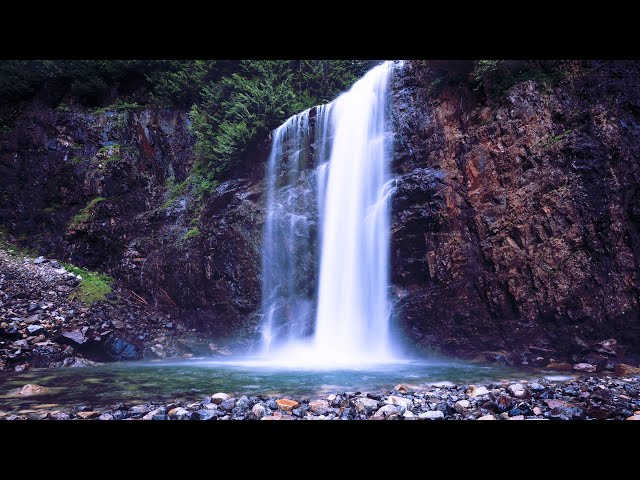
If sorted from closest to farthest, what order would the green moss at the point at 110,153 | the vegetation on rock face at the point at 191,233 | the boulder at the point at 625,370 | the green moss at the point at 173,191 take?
the boulder at the point at 625,370 → the vegetation on rock face at the point at 191,233 → the green moss at the point at 173,191 → the green moss at the point at 110,153

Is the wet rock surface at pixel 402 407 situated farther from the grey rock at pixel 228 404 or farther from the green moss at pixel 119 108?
the green moss at pixel 119 108

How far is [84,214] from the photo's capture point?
1381 centimetres

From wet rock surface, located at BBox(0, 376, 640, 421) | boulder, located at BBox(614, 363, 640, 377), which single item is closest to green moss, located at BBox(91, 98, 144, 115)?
wet rock surface, located at BBox(0, 376, 640, 421)

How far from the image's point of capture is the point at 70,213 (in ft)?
45.9

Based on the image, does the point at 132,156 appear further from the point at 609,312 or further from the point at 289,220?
the point at 609,312

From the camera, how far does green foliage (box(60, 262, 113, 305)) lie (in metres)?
11.2

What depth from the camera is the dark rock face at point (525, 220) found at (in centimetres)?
766

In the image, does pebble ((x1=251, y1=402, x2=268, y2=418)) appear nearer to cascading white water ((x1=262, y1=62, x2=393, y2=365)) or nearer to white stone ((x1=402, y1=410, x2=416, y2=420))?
white stone ((x1=402, y1=410, x2=416, y2=420))

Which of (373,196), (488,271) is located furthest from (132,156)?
(488,271)

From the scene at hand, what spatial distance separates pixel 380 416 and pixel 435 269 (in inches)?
229

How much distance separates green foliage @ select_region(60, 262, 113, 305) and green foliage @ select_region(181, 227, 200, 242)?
2.77 metres

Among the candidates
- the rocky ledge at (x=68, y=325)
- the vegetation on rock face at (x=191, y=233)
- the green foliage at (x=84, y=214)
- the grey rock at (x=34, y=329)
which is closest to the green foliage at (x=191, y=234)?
the vegetation on rock face at (x=191, y=233)

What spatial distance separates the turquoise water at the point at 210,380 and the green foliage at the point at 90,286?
3.25 m
